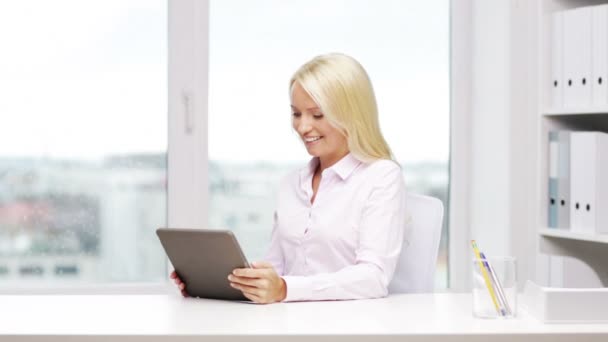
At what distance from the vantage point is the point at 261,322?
1.67m

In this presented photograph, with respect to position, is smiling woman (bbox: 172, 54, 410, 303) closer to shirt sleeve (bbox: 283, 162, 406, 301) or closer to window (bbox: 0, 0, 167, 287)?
shirt sleeve (bbox: 283, 162, 406, 301)

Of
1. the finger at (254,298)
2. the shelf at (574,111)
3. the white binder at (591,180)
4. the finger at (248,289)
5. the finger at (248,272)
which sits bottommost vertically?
the finger at (254,298)

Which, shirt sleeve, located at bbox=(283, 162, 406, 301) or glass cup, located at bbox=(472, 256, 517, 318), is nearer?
glass cup, located at bbox=(472, 256, 517, 318)

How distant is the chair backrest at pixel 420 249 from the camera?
2377mm

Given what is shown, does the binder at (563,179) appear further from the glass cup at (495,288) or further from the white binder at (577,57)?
the glass cup at (495,288)

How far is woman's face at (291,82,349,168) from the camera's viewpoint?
240 centimetres

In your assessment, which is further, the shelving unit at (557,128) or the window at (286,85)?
the window at (286,85)

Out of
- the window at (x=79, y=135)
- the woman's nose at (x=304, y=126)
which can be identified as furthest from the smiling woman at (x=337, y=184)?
the window at (x=79, y=135)

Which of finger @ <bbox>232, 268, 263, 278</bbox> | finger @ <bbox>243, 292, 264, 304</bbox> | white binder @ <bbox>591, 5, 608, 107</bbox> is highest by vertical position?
white binder @ <bbox>591, 5, 608, 107</bbox>

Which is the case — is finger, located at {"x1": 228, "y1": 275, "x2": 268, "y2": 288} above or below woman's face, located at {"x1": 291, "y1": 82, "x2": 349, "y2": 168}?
below

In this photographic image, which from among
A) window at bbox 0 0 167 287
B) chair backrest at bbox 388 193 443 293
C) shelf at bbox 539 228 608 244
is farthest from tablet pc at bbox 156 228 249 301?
window at bbox 0 0 167 287

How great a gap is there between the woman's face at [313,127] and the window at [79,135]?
1.22 meters

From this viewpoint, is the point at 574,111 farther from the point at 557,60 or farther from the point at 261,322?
the point at 261,322

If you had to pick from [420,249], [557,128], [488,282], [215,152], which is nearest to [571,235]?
[557,128]
